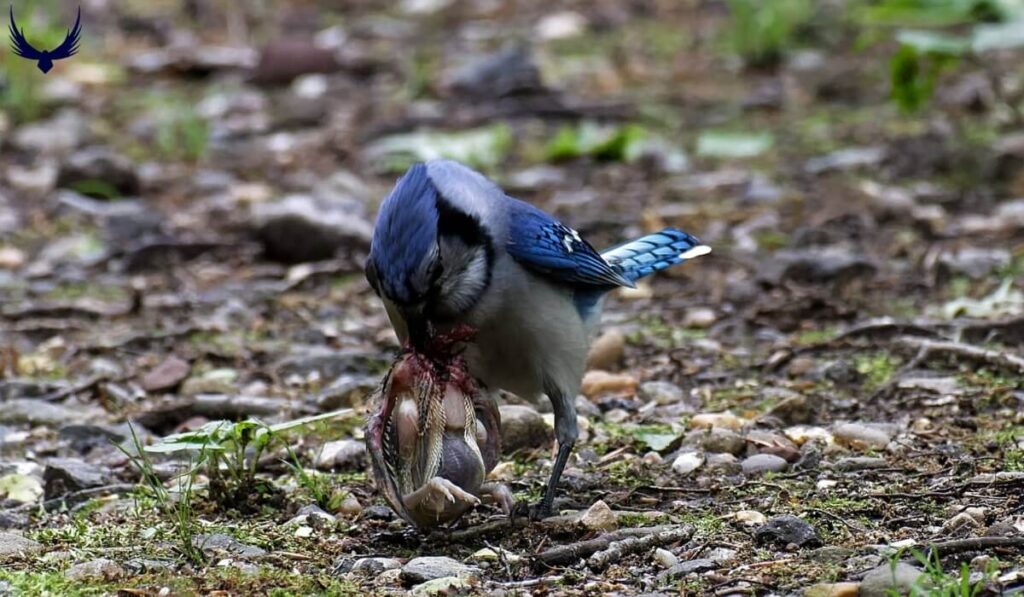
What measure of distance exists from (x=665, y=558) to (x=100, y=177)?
5954mm

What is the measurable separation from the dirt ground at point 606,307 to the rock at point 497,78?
0.03 metres

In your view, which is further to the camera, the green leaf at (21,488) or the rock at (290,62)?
the rock at (290,62)

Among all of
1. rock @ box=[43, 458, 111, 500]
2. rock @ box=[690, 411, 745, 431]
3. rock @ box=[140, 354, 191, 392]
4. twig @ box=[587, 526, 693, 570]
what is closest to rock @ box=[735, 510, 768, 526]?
twig @ box=[587, 526, 693, 570]

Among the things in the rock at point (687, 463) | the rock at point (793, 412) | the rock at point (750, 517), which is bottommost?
the rock at point (793, 412)

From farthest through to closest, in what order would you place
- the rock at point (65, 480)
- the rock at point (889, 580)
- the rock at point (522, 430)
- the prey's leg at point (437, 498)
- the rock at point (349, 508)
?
the rock at point (522, 430) < the rock at point (65, 480) < the rock at point (349, 508) < the prey's leg at point (437, 498) < the rock at point (889, 580)

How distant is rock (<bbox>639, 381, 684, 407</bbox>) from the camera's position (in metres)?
5.89

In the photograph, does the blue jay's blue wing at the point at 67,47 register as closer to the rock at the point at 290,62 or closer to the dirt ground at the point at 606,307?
the dirt ground at the point at 606,307

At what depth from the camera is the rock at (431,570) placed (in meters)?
3.96

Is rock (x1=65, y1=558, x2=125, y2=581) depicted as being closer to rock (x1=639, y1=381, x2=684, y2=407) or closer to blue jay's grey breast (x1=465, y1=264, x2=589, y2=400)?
blue jay's grey breast (x1=465, y1=264, x2=589, y2=400)

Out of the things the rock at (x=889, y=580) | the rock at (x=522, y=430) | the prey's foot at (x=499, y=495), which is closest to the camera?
the rock at (x=889, y=580)

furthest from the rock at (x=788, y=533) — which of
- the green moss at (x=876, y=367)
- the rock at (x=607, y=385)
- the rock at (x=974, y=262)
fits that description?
the rock at (x=974, y=262)

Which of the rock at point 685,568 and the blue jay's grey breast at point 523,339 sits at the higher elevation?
the blue jay's grey breast at point 523,339

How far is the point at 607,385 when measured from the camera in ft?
19.7

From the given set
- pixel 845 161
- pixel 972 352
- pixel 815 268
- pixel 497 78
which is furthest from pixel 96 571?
pixel 497 78
